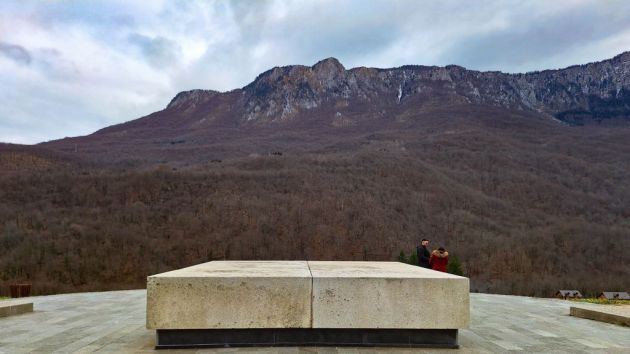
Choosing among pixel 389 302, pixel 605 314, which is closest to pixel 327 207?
pixel 605 314

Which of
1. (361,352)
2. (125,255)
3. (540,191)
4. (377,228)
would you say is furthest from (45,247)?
(540,191)

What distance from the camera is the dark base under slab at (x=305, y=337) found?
7.46 m

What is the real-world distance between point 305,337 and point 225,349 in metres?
1.15

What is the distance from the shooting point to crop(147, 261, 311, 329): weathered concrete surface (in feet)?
23.7

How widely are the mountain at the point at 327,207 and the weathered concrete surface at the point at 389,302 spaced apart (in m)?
41.7

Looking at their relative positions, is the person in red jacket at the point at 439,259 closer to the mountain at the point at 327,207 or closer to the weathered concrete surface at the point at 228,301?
the weathered concrete surface at the point at 228,301

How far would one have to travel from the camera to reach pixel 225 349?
732cm

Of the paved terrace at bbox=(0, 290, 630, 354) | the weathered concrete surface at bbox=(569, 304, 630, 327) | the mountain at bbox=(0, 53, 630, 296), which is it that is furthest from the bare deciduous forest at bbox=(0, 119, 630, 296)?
the weathered concrete surface at bbox=(569, 304, 630, 327)

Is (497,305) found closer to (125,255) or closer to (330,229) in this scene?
(125,255)

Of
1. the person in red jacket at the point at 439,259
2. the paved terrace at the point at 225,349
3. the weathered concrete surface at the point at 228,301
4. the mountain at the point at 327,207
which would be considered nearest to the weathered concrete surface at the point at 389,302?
the weathered concrete surface at the point at 228,301

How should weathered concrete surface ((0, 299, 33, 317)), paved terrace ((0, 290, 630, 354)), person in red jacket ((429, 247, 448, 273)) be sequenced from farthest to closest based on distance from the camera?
1. person in red jacket ((429, 247, 448, 273))
2. weathered concrete surface ((0, 299, 33, 317))
3. paved terrace ((0, 290, 630, 354))

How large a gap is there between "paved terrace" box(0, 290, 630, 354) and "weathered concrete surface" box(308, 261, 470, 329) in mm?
385

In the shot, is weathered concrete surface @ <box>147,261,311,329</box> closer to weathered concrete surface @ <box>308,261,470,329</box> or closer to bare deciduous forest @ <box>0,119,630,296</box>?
weathered concrete surface @ <box>308,261,470,329</box>

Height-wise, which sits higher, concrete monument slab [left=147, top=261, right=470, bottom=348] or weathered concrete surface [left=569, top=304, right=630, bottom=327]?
concrete monument slab [left=147, top=261, right=470, bottom=348]
